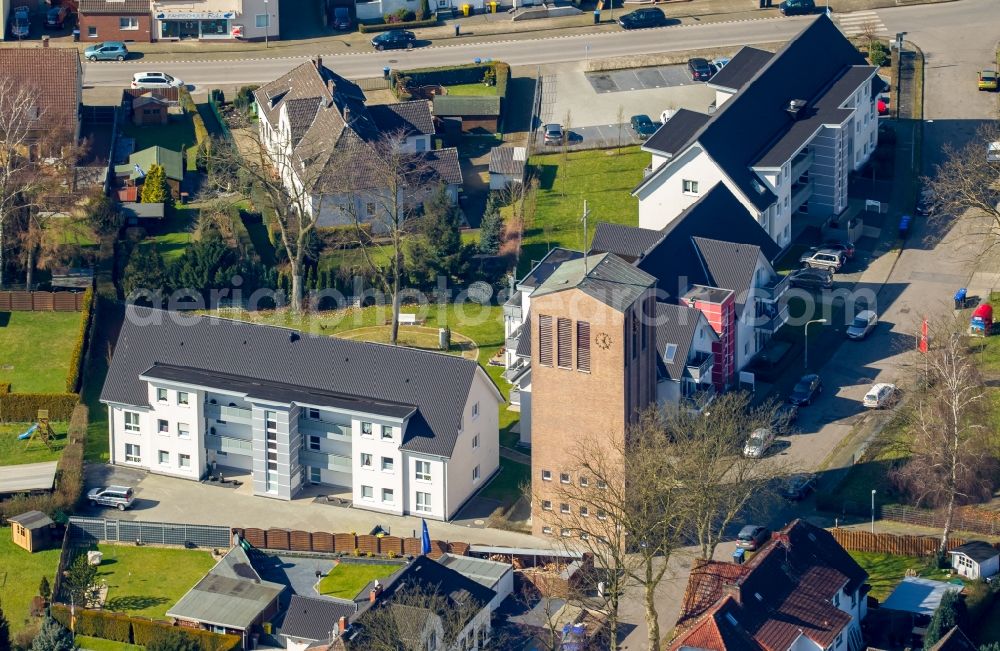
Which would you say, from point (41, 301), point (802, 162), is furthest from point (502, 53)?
point (41, 301)

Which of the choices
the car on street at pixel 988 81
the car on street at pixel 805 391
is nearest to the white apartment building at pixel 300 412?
the car on street at pixel 805 391

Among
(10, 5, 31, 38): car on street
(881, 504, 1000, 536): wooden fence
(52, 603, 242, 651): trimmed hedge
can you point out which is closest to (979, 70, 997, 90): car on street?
(881, 504, 1000, 536): wooden fence

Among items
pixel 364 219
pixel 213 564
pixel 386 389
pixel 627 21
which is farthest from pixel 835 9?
pixel 213 564

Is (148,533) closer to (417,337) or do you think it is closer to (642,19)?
(417,337)

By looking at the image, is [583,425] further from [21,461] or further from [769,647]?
[21,461]

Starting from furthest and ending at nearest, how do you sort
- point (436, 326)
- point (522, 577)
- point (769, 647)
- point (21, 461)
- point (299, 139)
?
point (299, 139) → point (436, 326) → point (21, 461) → point (522, 577) → point (769, 647)

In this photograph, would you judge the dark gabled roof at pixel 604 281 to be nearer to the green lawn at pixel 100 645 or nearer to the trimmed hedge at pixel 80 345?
the green lawn at pixel 100 645

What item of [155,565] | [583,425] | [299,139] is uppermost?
[299,139]
